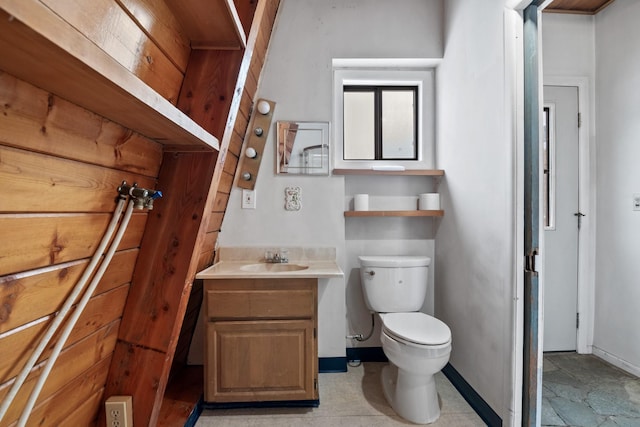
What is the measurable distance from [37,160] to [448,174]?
2044mm

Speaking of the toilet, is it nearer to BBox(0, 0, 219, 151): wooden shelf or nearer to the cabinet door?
the cabinet door

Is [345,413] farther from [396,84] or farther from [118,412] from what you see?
[396,84]

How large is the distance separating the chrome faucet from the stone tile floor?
5.36ft

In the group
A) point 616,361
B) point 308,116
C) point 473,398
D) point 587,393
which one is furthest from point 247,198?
point 616,361

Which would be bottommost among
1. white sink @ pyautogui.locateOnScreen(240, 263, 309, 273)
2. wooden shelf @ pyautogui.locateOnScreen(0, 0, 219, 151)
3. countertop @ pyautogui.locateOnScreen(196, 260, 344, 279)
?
white sink @ pyautogui.locateOnScreen(240, 263, 309, 273)

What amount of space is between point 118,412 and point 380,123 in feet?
7.38

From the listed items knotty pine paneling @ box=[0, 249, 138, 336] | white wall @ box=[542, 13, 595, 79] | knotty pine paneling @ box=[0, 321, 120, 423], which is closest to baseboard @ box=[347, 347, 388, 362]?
knotty pine paneling @ box=[0, 321, 120, 423]

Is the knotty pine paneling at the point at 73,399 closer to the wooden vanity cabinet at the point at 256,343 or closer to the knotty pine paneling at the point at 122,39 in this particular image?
the wooden vanity cabinet at the point at 256,343

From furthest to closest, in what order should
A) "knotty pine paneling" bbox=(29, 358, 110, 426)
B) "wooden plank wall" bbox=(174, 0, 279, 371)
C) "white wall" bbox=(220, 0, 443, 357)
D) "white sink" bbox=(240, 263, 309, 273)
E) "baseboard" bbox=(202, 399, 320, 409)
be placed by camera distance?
"white wall" bbox=(220, 0, 443, 357) → "white sink" bbox=(240, 263, 309, 273) → "wooden plank wall" bbox=(174, 0, 279, 371) → "baseboard" bbox=(202, 399, 320, 409) → "knotty pine paneling" bbox=(29, 358, 110, 426)

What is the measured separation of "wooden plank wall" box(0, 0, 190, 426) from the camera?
624 millimetres

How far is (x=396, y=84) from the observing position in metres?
2.25

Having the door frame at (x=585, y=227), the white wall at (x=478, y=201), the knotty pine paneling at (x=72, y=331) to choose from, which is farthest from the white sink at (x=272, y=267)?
the door frame at (x=585, y=227)

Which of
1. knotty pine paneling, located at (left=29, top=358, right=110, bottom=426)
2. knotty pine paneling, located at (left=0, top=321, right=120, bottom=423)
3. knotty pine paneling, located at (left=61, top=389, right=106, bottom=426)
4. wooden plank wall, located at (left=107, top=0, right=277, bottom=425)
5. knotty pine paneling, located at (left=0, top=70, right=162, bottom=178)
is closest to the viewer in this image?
knotty pine paneling, located at (left=0, top=70, right=162, bottom=178)

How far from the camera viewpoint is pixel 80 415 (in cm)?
100
